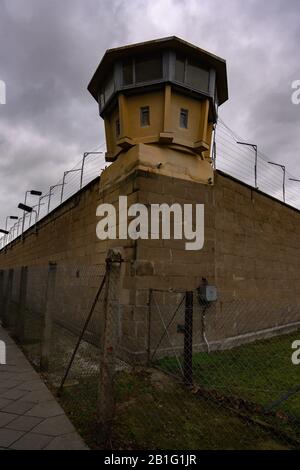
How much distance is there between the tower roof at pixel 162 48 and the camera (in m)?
6.56

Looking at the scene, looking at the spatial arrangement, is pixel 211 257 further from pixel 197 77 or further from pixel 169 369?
pixel 197 77

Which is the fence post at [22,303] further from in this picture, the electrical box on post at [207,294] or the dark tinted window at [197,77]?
the dark tinted window at [197,77]

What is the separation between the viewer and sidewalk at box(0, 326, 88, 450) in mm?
3078

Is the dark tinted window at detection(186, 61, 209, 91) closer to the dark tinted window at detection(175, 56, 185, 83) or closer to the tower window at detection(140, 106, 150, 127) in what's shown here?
the dark tinted window at detection(175, 56, 185, 83)

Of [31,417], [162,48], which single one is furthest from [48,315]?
[162,48]

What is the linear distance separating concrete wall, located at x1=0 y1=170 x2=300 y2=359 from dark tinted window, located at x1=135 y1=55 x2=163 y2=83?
2167 millimetres

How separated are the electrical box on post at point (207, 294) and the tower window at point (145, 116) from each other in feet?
12.4

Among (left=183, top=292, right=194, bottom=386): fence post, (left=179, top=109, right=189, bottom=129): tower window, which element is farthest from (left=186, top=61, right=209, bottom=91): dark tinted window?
(left=183, top=292, right=194, bottom=386): fence post

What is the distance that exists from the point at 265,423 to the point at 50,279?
12.2 feet

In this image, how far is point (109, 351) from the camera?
3.31 meters

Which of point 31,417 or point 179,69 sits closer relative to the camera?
point 31,417

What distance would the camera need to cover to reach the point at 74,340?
798 cm

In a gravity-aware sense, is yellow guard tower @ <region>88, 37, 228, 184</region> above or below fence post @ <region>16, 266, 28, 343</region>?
above

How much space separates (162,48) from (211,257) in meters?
4.62
